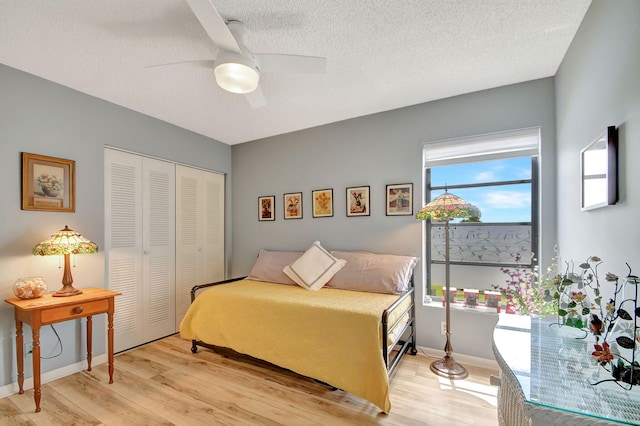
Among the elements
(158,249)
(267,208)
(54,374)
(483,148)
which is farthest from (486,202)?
(54,374)

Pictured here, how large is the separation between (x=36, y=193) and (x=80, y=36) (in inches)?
54.0

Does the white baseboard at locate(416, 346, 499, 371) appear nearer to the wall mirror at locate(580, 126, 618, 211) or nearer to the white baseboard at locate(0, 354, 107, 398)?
the wall mirror at locate(580, 126, 618, 211)

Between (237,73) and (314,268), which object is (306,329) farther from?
(237,73)

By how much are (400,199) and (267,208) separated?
1867mm

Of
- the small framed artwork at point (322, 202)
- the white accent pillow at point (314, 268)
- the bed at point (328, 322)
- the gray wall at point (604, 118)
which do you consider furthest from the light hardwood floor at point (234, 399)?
the small framed artwork at point (322, 202)

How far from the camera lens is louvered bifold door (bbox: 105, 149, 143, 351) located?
2.84 meters

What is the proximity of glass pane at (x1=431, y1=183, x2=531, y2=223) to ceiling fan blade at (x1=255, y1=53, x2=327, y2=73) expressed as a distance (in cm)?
203

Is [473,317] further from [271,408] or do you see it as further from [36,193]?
[36,193]

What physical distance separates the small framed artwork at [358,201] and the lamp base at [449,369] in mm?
1602

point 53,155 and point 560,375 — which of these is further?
point 53,155

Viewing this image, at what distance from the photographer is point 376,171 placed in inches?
125

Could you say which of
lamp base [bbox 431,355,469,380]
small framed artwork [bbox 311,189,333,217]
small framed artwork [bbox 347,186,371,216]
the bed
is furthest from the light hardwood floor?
small framed artwork [bbox 311,189,333,217]

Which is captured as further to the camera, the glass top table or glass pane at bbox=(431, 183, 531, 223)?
glass pane at bbox=(431, 183, 531, 223)

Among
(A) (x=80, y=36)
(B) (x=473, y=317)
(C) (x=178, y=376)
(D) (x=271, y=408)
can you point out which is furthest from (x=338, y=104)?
(C) (x=178, y=376)
